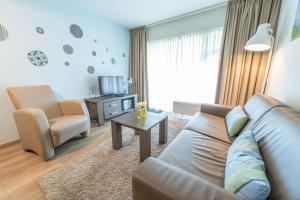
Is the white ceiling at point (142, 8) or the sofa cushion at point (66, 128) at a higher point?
the white ceiling at point (142, 8)

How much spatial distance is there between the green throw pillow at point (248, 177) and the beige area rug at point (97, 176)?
2.98ft

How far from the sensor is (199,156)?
1091 millimetres

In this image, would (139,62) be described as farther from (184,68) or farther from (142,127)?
(142,127)

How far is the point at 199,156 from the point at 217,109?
1.25m

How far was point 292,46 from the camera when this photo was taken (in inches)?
60.0

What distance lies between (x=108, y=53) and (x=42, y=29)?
4.33 ft

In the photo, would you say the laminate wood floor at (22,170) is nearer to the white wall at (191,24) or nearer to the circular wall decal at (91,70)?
the circular wall decal at (91,70)

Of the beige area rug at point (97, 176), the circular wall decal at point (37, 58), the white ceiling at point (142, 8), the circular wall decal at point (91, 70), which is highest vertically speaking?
the white ceiling at point (142, 8)

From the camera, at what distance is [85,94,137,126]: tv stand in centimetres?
269

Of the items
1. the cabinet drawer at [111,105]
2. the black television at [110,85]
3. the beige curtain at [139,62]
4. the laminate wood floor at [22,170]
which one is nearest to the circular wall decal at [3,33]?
the black television at [110,85]

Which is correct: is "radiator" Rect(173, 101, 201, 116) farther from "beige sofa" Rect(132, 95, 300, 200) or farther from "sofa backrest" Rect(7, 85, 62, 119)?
"sofa backrest" Rect(7, 85, 62, 119)

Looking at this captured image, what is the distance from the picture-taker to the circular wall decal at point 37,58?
6.93 feet

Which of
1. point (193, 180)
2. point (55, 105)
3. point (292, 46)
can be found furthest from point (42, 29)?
point (292, 46)

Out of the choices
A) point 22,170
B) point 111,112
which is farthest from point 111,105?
point 22,170
